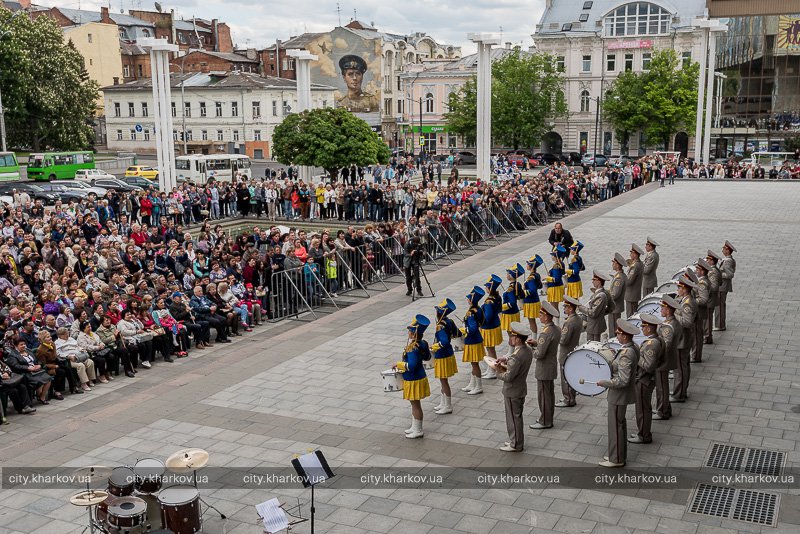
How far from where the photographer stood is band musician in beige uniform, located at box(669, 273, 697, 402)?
462 inches

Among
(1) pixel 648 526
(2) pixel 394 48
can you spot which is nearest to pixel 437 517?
(1) pixel 648 526

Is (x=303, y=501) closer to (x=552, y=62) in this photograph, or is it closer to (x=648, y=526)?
(x=648, y=526)

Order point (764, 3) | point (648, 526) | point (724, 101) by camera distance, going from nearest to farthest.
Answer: point (648, 526)
point (764, 3)
point (724, 101)

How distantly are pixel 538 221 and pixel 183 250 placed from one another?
636 inches

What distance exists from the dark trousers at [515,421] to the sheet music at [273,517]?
3478 mm

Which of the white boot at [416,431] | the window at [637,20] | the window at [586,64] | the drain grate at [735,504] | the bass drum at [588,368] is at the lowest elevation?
the drain grate at [735,504]

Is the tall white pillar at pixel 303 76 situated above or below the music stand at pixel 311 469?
above

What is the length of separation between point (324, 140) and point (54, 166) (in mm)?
21429

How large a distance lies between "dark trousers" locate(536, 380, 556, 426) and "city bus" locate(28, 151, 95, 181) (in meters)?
48.0

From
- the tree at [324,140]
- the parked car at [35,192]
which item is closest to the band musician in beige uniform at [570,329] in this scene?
the parked car at [35,192]

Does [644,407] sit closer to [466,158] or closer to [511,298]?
[511,298]

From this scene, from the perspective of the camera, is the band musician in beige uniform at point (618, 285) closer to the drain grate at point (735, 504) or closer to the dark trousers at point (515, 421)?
the dark trousers at point (515, 421)

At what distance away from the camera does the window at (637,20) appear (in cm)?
7406

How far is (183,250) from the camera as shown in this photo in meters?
19.8
